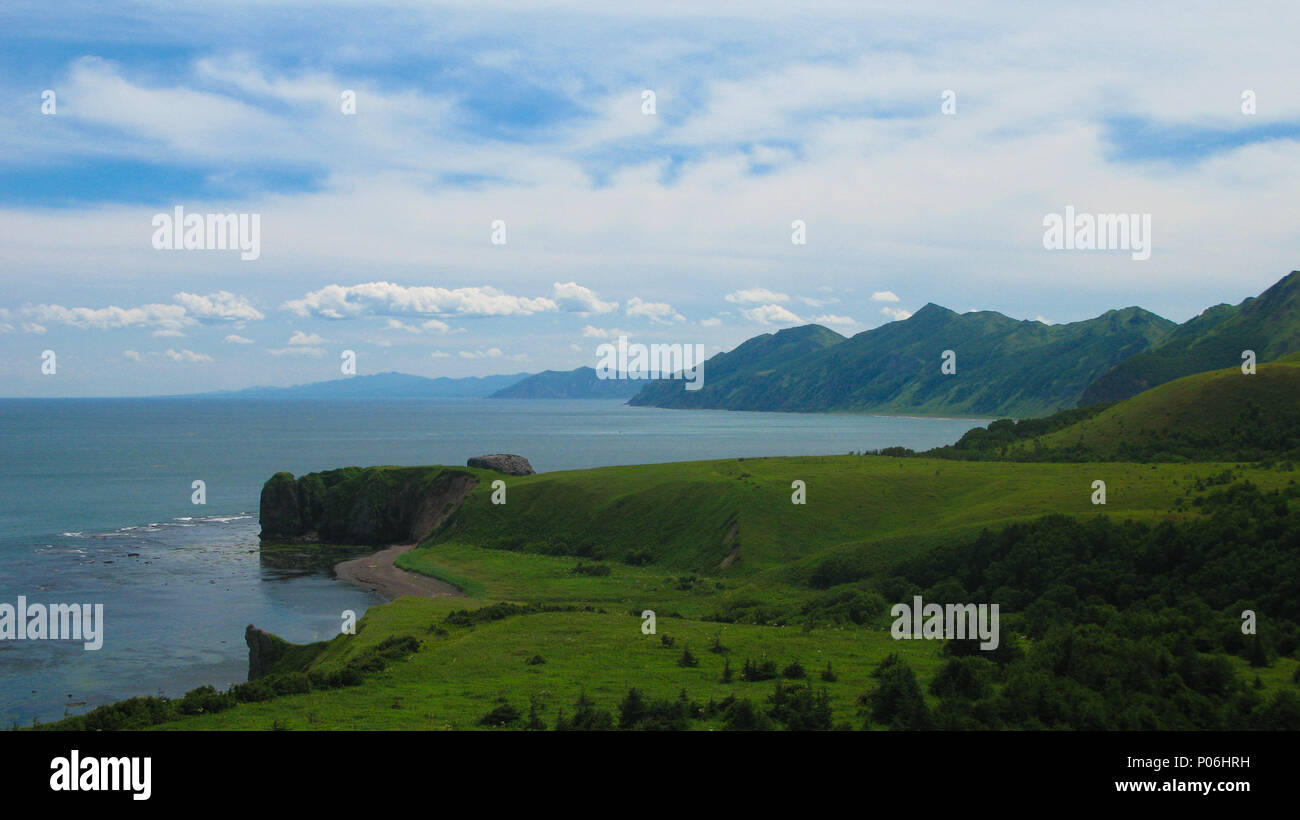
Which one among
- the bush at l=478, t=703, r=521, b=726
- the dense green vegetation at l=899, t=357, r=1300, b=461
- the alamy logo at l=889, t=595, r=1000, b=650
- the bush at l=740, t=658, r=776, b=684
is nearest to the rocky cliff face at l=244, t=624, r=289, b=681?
the bush at l=478, t=703, r=521, b=726

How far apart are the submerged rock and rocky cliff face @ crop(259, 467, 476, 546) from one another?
328 inches

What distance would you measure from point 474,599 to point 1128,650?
4855cm

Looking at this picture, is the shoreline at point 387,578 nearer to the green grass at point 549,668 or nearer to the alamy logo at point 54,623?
the alamy logo at point 54,623

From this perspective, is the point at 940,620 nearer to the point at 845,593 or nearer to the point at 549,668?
the point at 845,593

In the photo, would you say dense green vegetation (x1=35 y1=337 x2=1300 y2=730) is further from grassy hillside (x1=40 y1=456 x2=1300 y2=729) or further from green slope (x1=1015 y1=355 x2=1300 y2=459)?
green slope (x1=1015 y1=355 x2=1300 y2=459)

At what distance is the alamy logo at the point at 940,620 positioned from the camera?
149ft

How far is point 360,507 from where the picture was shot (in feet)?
380

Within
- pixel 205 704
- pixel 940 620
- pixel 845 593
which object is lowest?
pixel 940 620

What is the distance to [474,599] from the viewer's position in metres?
71.4

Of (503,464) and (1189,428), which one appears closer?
(1189,428)
